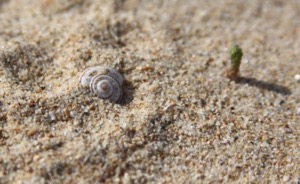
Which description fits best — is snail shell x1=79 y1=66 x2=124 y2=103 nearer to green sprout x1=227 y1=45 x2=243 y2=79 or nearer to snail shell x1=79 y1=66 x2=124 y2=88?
snail shell x1=79 y1=66 x2=124 y2=88

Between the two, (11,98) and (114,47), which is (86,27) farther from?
(11,98)

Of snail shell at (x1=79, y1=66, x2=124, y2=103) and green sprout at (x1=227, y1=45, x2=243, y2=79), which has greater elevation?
snail shell at (x1=79, y1=66, x2=124, y2=103)

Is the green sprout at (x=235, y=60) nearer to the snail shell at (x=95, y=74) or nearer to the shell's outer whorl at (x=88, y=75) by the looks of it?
the snail shell at (x=95, y=74)

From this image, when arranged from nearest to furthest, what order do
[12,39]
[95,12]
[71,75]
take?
[71,75], [12,39], [95,12]

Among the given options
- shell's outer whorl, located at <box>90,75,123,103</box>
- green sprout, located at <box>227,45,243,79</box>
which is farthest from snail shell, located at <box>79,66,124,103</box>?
green sprout, located at <box>227,45,243,79</box>

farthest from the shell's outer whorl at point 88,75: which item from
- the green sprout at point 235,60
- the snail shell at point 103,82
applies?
the green sprout at point 235,60

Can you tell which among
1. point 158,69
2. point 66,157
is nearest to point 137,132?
point 66,157

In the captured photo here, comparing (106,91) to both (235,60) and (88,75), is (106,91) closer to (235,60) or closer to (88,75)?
(88,75)
